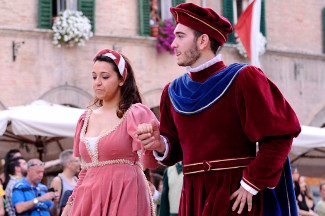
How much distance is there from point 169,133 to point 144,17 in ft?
42.7

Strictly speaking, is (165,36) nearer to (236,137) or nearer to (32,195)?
(32,195)

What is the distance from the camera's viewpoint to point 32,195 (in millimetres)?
8594

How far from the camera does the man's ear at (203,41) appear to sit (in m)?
4.37

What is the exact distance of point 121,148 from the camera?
16.7 ft

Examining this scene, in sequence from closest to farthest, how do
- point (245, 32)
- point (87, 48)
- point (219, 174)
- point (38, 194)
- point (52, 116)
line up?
point (219, 174) < point (38, 194) < point (52, 116) < point (245, 32) < point (87, 48)

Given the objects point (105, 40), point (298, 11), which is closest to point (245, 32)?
point (105, 40)

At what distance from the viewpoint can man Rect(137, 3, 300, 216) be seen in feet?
13.2

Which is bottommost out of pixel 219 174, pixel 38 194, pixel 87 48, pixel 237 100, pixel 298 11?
pixel 38 194

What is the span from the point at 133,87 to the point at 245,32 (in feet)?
34.1

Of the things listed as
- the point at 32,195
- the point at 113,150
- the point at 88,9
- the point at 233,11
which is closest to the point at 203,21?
the point at 113,150

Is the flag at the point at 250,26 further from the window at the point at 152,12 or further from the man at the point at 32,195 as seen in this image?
the man at the point at 32,195

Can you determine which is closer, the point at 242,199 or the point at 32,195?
the point at 242,199

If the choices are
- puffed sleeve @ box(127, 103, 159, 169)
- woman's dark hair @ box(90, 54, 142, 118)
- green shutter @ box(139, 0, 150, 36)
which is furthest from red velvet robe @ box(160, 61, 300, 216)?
green shutter @ box(139, 0, 150, 36)

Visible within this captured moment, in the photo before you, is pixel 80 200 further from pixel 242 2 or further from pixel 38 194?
pixel 242 2
